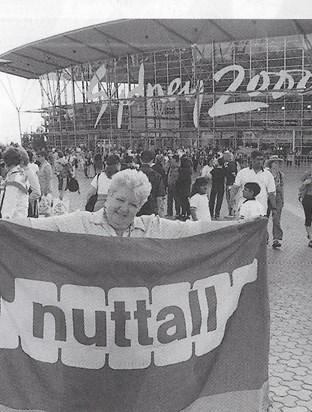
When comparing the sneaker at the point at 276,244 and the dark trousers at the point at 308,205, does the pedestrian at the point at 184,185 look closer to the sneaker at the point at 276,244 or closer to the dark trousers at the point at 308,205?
the sneaker at the point at 276,244

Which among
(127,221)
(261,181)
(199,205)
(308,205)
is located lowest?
(308,205)

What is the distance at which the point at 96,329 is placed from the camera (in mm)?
2785

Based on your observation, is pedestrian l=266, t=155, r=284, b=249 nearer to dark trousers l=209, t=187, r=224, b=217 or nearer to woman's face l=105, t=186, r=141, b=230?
dark trousers l=209, t=187, r=224, b=217

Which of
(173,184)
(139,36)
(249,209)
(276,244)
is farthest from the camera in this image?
(139,36)

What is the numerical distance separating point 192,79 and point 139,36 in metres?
4.85

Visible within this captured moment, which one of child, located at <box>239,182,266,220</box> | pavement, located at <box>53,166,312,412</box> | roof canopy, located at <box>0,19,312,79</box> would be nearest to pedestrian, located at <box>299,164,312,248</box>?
pavement, located at <box>53,166,312,412</box>

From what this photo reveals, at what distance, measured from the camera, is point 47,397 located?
108 inches

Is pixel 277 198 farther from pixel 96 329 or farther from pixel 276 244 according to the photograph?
pixel 96 329

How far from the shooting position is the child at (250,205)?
6.59 meters

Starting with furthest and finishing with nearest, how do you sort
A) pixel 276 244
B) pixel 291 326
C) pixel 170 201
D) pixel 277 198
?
1. pixel 170 201
2. pixel 277 198
3. pixel 276 244
4. pixel 291 326

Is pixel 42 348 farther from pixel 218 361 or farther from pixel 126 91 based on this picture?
pixel 126 91

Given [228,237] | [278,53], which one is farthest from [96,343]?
[278,53]

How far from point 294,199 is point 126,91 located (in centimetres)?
2919

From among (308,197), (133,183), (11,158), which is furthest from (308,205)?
(133,183)
